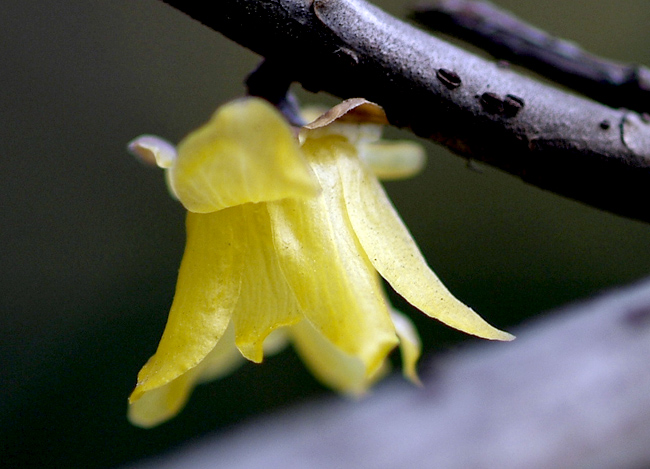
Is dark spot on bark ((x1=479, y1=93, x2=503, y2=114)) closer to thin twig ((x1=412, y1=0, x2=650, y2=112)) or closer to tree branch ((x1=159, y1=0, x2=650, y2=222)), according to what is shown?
tree branch ((x1=159, y1=0, x2=650, y2=222))

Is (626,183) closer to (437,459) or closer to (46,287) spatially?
(437,459)

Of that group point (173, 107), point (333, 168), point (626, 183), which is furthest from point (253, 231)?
point (173, 107)

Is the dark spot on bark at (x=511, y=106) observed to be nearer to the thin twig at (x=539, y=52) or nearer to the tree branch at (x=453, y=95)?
the tree branch at (x=453, y=95)

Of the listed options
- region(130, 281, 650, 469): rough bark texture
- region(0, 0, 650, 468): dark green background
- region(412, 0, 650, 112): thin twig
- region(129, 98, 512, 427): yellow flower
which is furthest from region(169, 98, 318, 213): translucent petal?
region(0, 0, 650, 468): dark green background

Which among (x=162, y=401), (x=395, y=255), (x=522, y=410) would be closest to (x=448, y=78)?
(x=395, y=255)

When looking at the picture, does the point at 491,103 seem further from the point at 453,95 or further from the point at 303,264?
the point at 303,264
